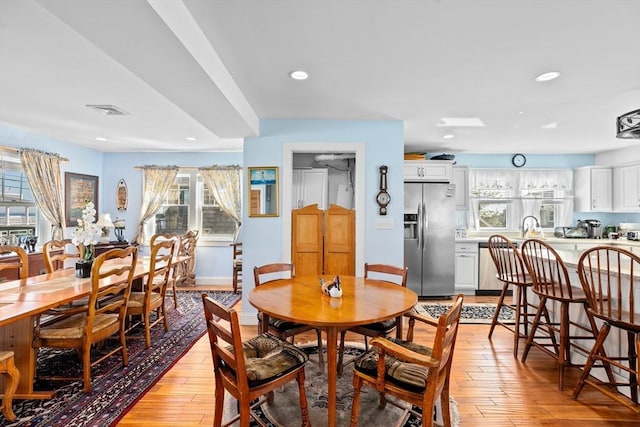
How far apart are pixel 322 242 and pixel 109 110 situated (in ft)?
9.35

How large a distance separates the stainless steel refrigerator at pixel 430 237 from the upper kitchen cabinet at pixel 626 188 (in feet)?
10.1

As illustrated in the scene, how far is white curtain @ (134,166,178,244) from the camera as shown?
5715 millimetres

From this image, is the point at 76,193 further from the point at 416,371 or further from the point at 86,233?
the point at 416,371

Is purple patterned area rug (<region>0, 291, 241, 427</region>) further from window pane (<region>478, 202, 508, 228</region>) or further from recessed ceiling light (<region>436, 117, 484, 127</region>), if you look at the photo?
window pane (<region>478, 202, 508, 228</region>)

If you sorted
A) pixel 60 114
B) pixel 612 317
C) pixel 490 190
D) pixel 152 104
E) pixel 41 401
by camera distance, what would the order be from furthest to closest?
pixel 490 190 < pixel 60 114 < pixel 152 104 < pixel 41 401 < pixel 612 317

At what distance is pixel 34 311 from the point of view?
1.92m

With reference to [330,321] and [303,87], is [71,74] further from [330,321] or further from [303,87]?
[330,321]

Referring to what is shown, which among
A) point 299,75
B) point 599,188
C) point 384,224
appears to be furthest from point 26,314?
point 599,188

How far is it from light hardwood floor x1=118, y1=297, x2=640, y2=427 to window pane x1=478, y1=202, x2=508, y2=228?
3178 millimetres

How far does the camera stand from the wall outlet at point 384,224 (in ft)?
12.5

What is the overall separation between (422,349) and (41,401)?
2.59m

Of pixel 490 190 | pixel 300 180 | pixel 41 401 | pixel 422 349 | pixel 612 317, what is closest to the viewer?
pixel 422 349

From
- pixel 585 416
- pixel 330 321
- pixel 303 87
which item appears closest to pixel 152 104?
pixel 303 87

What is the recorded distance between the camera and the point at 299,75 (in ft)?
8.49
